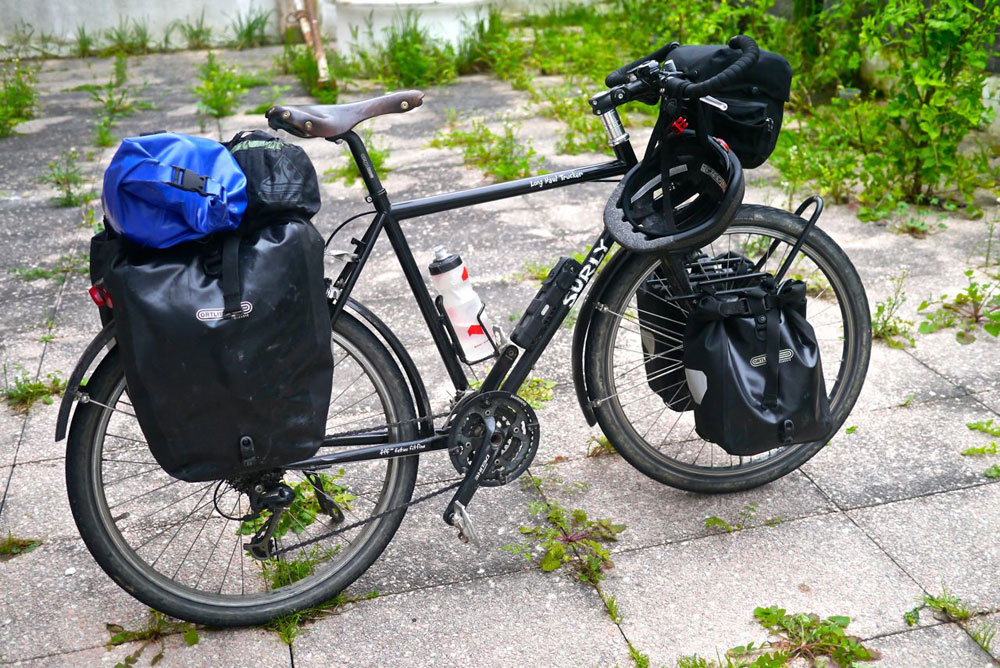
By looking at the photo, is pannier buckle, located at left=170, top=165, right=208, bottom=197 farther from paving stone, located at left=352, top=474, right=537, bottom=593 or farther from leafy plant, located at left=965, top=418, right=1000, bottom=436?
leafy plant, located at left=965, top=418, right=1000, bottom=436

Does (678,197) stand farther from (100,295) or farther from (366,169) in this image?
(100,295)

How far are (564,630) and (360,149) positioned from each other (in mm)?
1409

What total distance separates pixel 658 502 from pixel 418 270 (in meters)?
1.14

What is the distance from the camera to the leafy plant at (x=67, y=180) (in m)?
5.75

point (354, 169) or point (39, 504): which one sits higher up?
point (354, 169)

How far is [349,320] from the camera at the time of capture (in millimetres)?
2713

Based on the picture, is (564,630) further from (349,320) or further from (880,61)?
(880,61)

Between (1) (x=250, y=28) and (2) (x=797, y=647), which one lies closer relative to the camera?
(2) (x=797, y=647)

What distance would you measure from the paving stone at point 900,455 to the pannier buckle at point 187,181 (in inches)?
86.4

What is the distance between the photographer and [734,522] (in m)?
3.17

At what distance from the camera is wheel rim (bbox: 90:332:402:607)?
8.95 feet

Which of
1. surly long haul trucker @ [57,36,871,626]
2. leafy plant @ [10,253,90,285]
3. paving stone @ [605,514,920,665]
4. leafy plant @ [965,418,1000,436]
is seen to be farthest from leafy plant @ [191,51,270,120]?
leafy plant @ [965,418,1000,436]

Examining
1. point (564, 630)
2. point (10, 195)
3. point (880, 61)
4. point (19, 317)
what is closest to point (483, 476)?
point (564, 630)

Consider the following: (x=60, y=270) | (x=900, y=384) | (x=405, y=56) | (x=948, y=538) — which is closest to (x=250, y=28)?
(x=405, y=56)
